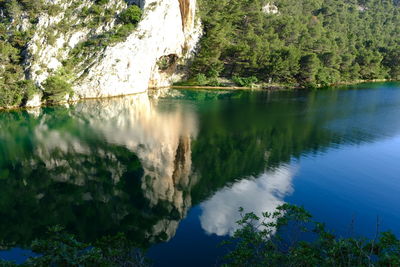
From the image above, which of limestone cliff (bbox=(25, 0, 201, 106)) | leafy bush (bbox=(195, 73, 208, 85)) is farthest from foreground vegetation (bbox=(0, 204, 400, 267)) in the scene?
leafy bush (bbox=(195, 73, 208, 85))

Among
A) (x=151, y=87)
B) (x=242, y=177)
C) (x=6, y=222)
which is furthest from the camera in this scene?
(x=151, y=87)

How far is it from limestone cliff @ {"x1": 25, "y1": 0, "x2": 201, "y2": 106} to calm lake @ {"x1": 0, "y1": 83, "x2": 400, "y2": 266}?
40.6ft

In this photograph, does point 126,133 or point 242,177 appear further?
point 126,133

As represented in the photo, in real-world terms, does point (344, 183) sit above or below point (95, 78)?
below

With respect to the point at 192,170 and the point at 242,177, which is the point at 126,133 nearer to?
the point at 192,170

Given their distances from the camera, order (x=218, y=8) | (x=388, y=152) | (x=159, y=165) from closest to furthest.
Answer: (x=159, y=165) → (x=388, y=152) → (x=218, y=8)

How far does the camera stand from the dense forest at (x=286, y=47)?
269ft

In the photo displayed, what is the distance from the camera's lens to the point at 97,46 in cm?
6166

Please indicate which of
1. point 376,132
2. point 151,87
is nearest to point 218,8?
point 151,87

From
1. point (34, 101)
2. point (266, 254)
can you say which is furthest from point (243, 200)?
point (34, 101)

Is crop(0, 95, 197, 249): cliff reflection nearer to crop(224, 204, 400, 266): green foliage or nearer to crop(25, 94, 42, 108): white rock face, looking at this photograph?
crop(224, 204, 400, 266): green foliage

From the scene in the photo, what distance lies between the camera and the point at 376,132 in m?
38.7

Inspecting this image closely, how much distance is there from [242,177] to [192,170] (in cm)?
446

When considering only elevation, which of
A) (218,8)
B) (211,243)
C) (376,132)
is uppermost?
(218,8)
